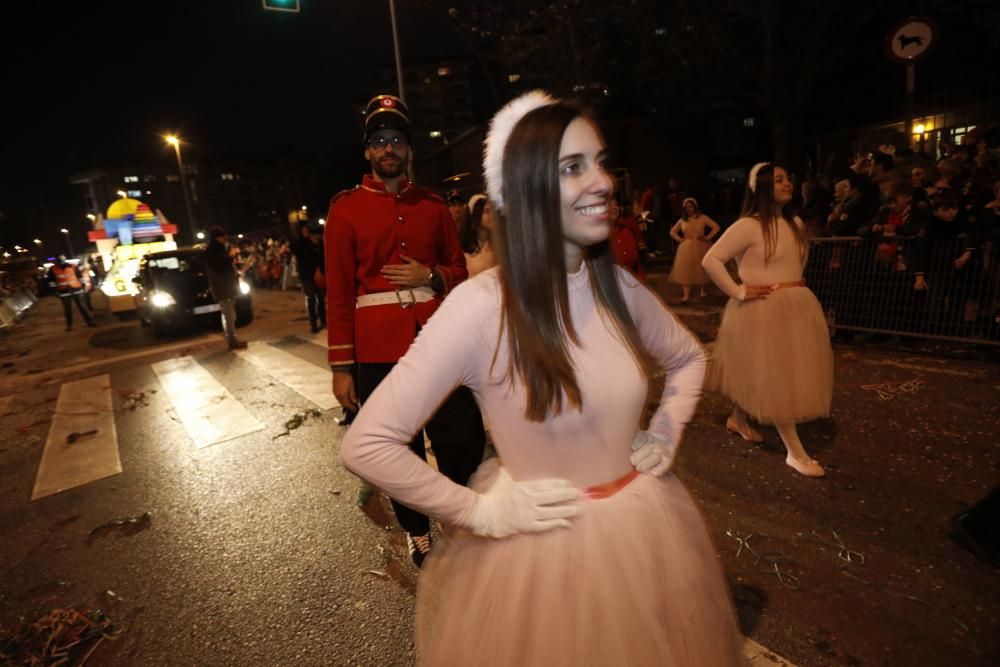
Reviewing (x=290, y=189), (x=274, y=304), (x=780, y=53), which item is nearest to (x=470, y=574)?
(x=274, y=304)

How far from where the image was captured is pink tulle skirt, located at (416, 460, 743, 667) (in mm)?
1386

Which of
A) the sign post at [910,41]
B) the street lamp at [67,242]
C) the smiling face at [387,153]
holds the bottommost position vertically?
the smiling face at [387,153]

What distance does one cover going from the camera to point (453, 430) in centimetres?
284

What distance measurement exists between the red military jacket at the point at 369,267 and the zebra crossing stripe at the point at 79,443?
3.71 m

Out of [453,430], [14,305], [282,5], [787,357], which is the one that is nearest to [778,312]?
[787,357]

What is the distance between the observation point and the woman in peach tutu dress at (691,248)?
10344 millimetres

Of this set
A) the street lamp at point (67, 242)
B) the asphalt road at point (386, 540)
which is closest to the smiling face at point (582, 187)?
the asphalt road at point (386, 540)

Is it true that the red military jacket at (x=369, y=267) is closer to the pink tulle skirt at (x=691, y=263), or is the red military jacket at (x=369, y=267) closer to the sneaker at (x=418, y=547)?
the sneaker at (x=418, y=547)

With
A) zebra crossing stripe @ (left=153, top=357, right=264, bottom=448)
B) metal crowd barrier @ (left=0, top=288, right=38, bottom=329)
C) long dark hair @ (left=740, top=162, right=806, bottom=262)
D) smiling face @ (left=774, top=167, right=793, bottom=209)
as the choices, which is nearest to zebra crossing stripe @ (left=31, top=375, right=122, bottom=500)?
zebra crossing stripe @ (left=153, top=357, right=264, bottom=448)

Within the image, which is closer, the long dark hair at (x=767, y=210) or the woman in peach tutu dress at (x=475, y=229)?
the long dark hair at (x=767, y=210)

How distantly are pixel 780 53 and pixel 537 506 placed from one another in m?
18.1

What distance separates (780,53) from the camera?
1551cm

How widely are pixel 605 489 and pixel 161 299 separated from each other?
41.2 ft

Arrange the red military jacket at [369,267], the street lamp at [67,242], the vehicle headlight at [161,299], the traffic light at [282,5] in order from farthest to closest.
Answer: the street lamp at [67,242], the vehicle headlight at [161,299], the traffic light at [282,5], the red military jacket at [369,267]
